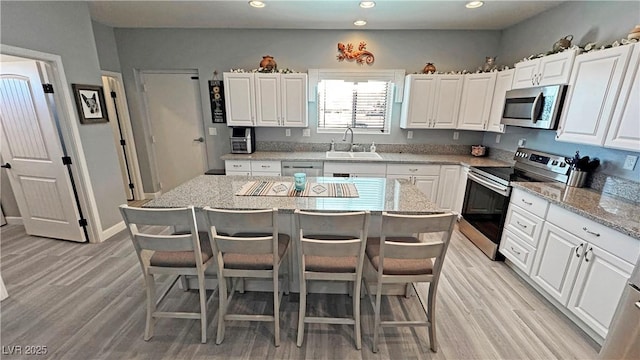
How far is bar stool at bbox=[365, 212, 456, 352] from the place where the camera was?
57.5 inches

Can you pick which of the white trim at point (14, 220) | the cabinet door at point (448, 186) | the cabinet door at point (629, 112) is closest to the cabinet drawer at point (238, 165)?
the cabinet door at point (448, 186)

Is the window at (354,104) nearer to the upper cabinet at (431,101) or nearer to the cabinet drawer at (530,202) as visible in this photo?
the upper cabinet at (431,101)

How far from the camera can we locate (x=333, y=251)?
1.53 m

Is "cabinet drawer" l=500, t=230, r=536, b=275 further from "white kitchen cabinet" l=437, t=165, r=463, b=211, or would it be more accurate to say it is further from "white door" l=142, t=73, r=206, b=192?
"white door" l=142, t=73, r=206, b=192

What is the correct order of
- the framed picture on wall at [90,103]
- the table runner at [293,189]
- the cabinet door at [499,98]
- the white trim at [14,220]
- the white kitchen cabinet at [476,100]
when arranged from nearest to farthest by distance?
the table runner at [293,189] → the framed picture on wall at [90,103] → the cabinet door at [499,98] → the white kitchen cabinet at [476,100] → the white trim at [14,220]

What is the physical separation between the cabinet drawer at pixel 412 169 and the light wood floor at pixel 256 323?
1.41m

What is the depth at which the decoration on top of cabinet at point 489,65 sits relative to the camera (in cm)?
357

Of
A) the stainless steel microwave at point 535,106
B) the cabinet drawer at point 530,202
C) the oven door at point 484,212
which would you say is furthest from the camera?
the oven door at point 484,212

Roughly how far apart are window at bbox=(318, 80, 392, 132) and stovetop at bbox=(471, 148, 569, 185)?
1605 mm

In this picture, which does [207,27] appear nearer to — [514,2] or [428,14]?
[428,14]

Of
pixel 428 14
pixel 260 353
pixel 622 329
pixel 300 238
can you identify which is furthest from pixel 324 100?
pixel 622 329

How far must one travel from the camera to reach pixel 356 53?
12.6 ft

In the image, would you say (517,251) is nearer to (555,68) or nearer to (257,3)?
(555,68)

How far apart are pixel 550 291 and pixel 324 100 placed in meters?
3.44
